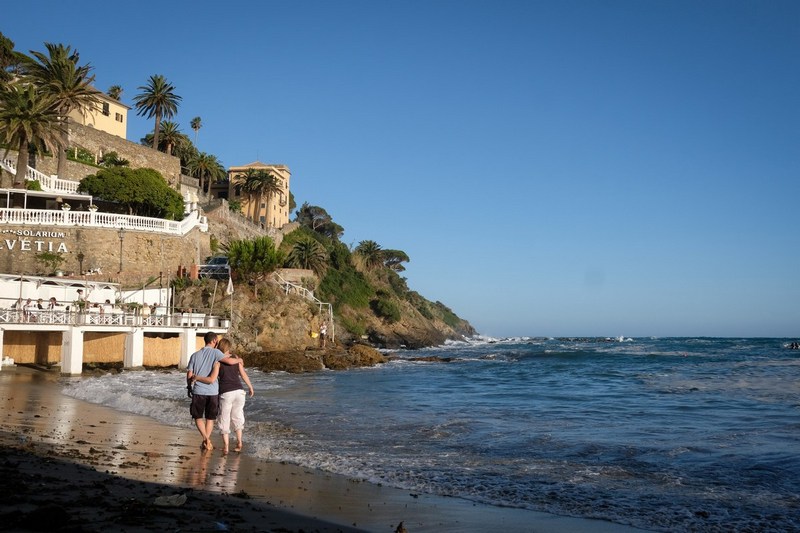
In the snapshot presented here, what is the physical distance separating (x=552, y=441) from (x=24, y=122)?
38.6 metres

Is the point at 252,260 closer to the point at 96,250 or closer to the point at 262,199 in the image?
the point at 96,250

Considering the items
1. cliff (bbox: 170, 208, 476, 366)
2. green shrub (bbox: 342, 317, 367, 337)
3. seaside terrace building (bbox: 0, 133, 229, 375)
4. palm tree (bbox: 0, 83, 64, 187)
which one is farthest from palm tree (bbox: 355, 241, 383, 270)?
palm tree (bbox: 0, 83, 64, 187)

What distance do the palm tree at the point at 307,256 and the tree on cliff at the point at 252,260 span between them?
86.2 feet

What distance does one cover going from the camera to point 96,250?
39.6 meters

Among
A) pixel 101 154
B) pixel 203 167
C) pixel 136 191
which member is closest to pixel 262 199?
pixel 203 167

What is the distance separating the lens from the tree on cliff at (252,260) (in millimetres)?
46062

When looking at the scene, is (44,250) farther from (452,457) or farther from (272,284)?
(452,457)

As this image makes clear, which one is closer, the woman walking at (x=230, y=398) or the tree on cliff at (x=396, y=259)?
the woman walking at (x=230, y=398)

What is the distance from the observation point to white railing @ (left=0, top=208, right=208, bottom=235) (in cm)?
3794

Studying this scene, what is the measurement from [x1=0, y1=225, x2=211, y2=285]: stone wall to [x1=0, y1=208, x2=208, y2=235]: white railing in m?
0.32

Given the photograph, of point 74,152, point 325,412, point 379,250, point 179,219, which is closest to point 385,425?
point 325,412

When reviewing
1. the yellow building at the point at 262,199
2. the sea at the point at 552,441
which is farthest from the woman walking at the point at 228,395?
the yellow building at the point at 262,199

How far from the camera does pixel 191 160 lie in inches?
2948

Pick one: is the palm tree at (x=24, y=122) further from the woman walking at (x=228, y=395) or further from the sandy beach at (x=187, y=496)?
the woman walking at (x=228, y=395)
